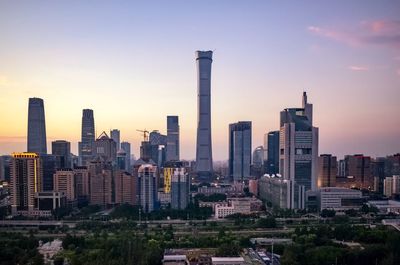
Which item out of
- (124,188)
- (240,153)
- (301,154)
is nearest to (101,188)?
(124,188)

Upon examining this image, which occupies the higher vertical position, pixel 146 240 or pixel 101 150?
pixel 101 150

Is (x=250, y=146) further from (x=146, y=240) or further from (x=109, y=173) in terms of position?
(x=146, y=240)

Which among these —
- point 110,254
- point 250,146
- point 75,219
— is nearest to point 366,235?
point 110,254

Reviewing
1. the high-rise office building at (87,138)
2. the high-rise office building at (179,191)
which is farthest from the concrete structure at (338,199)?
the high-rise office building at (87,138)

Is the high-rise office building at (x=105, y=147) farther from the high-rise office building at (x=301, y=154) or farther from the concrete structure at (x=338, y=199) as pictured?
the concrete structure at (x=338, y=199)

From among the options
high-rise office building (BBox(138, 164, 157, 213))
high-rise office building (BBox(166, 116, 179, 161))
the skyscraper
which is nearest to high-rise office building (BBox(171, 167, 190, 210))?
high-rise office building (BBox(138, 164, 157, 213))

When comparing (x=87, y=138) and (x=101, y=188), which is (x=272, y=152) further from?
(x=87, y=138)

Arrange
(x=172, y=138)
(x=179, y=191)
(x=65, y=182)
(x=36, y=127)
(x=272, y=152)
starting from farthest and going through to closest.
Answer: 1. (x=172, y=138)
2. (x=272, y=152)
3. (x=36, y=127)
4. (x=65, y=182)
5. (x=179, y=191)
